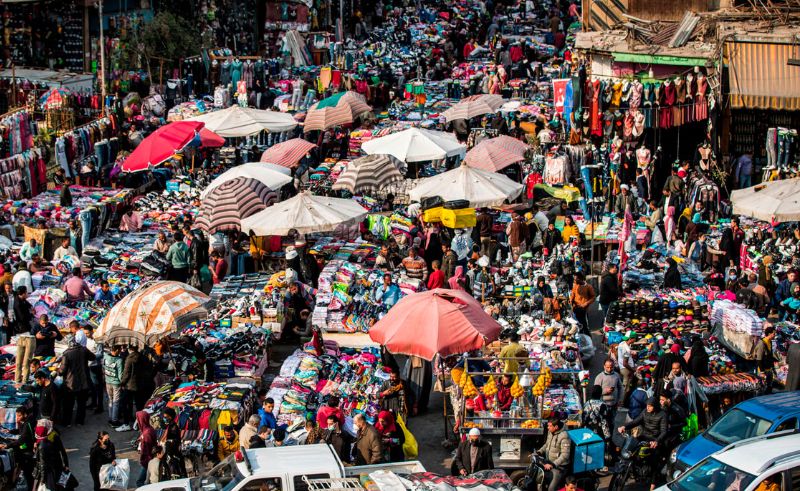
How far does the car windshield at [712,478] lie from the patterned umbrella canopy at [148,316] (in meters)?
7.11

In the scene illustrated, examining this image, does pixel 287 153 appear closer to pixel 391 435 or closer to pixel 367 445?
pixel 391 435

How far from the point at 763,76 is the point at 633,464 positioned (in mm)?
13641

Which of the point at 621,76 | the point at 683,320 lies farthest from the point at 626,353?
the point at 621,76

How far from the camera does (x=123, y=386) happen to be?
56.2ft

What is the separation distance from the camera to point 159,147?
26109 millimetres

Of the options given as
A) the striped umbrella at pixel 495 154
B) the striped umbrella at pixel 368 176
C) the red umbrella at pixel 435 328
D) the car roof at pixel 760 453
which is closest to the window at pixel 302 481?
the red umbrella at pixel 435 328

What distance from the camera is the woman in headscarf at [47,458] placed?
48.2ft

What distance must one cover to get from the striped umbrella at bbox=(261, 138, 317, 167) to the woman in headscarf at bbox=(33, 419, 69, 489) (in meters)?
12.3

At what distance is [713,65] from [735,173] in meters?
2.21

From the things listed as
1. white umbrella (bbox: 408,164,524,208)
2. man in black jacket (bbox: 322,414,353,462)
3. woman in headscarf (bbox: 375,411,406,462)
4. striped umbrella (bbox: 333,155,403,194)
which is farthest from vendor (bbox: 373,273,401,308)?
striped umbrella (bbox: 333,155,403,194)

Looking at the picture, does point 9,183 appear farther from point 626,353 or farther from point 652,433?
point 652,433

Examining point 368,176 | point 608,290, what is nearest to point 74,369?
point 608,290

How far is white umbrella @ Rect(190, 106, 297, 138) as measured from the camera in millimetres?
28406

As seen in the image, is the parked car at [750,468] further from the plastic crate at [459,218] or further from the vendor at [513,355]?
the plastic crate at [459,218]
